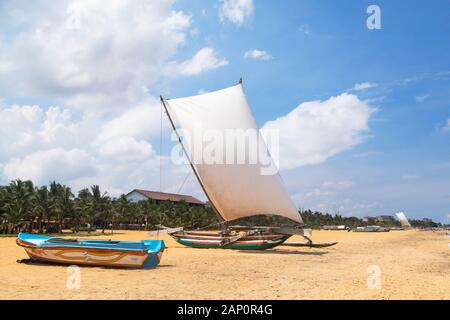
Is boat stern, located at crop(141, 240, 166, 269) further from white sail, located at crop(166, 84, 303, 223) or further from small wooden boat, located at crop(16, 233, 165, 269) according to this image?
white sail, located at crop(166, 84, 303, 223)

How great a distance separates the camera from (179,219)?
235 feet

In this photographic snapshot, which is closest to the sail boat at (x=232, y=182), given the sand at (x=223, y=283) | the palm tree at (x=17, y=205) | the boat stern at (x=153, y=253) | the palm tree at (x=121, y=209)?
the sand at (x=223, y=283)

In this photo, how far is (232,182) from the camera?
2695 cm

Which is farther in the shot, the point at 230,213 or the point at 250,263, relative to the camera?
the point at 230,213

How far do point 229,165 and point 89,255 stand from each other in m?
13.1

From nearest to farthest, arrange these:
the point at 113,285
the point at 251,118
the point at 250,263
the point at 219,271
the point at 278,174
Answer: the point at 113,285 → the point at 219,271 → the point at 250,263 → the point at 278,174 → the point at 251,118

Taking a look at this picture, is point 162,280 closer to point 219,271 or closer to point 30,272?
point 219,271

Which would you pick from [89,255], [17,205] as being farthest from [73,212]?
[89,255]

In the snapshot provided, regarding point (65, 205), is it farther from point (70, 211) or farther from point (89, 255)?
point (89, 255)

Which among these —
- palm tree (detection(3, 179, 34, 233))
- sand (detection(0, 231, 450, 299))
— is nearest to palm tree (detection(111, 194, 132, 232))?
palm tree (detection(3, 179, 34, 233))

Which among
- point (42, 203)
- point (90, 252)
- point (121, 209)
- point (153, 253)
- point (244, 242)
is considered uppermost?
point (42, 203)

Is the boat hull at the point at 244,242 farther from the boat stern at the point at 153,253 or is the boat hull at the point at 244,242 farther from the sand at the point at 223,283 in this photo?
the boat stern at the point at 153,253
